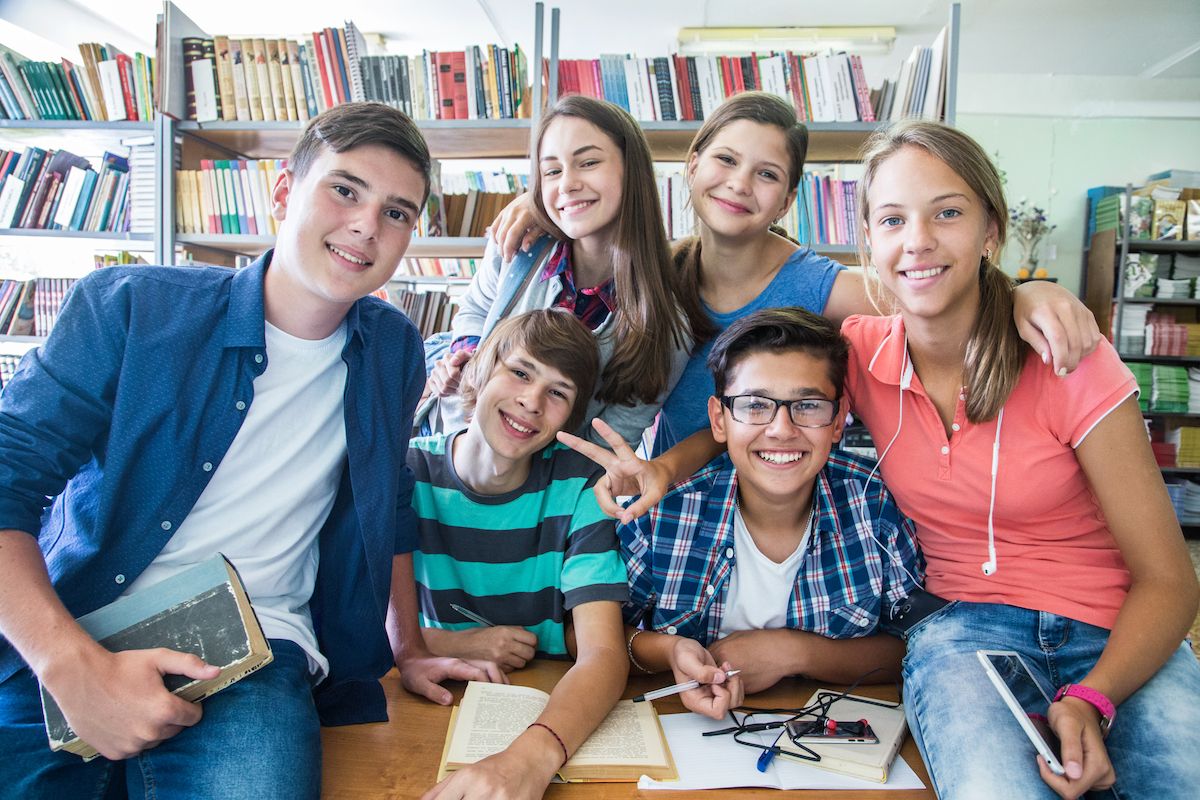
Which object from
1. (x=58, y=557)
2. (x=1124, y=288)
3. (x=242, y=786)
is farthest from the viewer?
(x=1124, y=288)

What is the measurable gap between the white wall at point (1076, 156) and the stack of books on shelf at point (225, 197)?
5.79m

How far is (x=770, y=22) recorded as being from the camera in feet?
17.8

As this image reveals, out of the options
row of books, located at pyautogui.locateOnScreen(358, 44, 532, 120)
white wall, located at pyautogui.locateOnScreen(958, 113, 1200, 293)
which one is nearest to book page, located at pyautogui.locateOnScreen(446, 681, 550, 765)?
row of books, located at pyautogui.locateOnScreen(358, 44, 532, 120)

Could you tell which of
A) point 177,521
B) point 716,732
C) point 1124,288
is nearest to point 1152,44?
point 1124,288

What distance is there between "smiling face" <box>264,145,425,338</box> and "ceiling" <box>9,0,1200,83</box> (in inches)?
175

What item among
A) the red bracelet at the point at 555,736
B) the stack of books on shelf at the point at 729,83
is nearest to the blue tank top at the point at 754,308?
the red bracelet at the point at 555,736

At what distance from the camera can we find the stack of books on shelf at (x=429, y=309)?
10.8 feet

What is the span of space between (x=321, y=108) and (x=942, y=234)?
2.65 metres

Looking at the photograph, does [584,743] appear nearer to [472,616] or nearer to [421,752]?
[421,752]

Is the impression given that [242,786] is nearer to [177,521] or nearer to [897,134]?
[177,521]

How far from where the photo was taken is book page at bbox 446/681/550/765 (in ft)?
3.51

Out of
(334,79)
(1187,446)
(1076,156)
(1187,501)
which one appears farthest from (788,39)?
(1187,501)

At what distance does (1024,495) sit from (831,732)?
0.50m

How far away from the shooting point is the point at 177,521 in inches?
44.3
